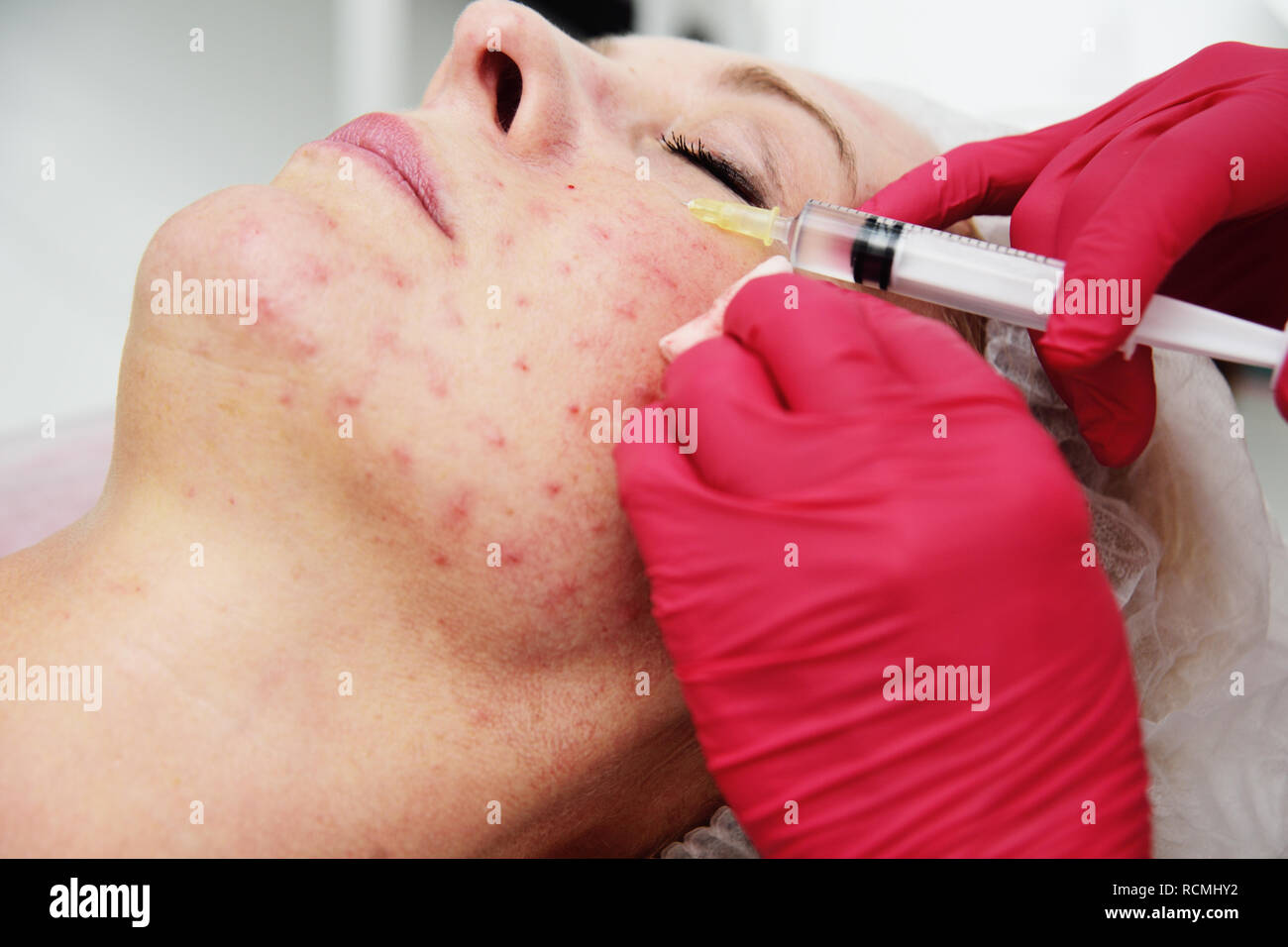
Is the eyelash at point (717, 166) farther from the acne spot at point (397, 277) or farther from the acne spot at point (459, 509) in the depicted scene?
the acne spot at point (459, 509)

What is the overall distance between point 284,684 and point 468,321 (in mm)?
400

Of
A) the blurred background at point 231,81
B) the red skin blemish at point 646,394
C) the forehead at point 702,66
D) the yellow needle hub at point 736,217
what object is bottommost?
the red skin blemish at point 646,394

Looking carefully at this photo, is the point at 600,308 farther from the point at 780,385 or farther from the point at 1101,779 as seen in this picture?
the point at 1101,779

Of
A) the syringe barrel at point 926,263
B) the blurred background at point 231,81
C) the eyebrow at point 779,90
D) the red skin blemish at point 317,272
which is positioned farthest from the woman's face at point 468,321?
the blurred background at point 231,81

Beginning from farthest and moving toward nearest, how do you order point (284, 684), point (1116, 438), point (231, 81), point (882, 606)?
point (231, 81) < point (1116, 438) < point (284, 684) < point (882, 606)

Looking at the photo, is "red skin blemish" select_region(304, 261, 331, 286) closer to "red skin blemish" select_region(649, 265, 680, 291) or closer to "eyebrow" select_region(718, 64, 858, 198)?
"red skin blemish" select_region(649, 265, 680, 291)

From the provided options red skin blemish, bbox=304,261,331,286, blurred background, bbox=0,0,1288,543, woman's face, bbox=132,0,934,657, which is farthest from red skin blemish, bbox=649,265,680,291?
blurred background, bbox=0,0,1288,543

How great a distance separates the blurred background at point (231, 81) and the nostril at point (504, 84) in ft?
3.12

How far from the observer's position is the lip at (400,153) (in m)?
0.89

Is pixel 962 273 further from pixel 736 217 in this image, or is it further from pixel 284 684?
pixel 284 684

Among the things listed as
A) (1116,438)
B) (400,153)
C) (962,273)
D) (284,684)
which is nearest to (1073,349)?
(962,273)

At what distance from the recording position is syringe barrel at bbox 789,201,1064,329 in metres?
0.94

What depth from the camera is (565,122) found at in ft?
3.26

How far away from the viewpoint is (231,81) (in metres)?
2.01
